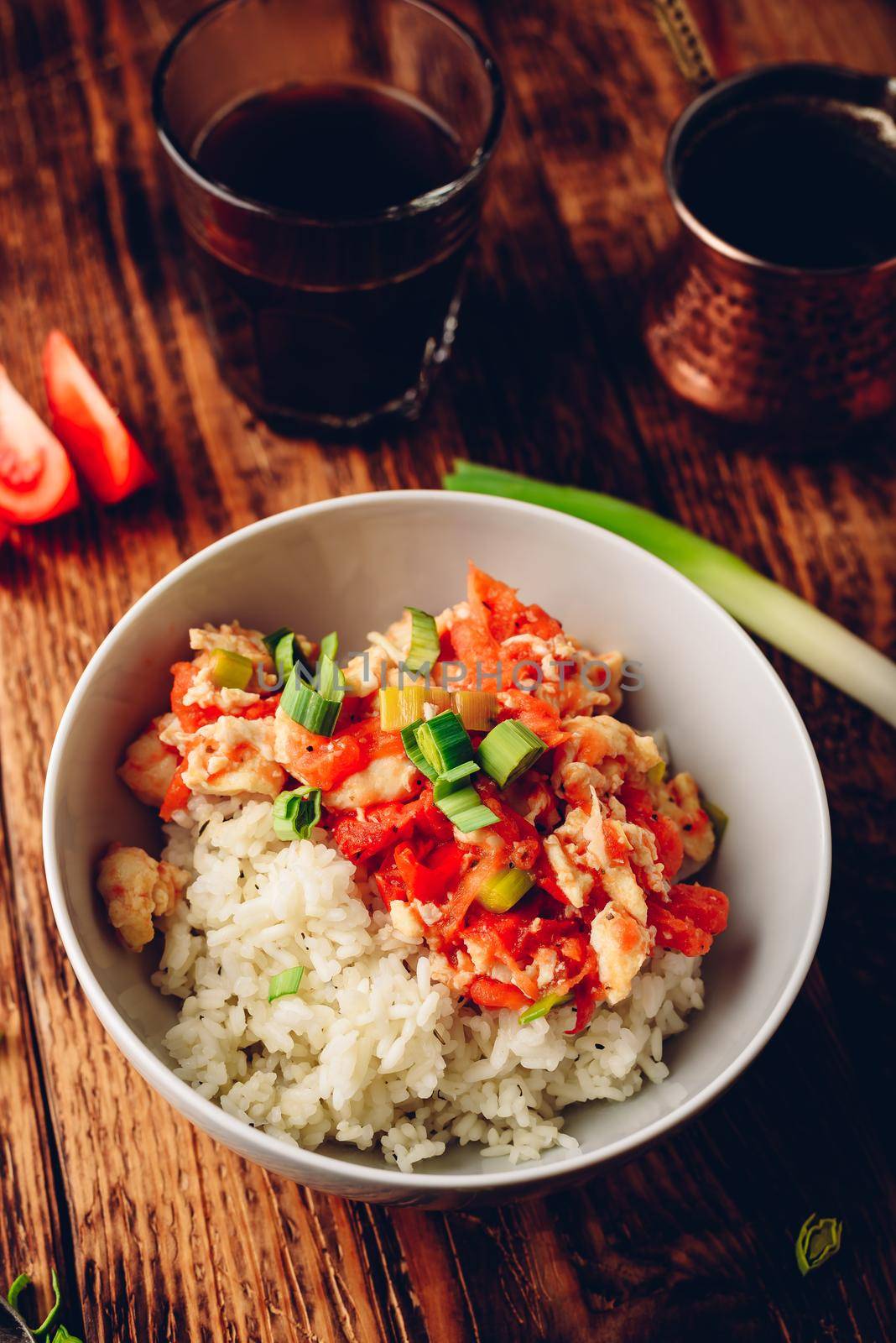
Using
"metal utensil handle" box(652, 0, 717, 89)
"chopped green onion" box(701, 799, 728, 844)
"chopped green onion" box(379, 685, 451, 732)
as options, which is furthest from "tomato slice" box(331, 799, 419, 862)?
"metal utensil handle" box(652, 0, 717, 89)

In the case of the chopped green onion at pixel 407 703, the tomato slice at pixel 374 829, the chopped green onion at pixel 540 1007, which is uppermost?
the chopped green onion at pixel 407 703

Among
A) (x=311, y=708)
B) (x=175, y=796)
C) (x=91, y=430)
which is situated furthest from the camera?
(x=91, y=430)

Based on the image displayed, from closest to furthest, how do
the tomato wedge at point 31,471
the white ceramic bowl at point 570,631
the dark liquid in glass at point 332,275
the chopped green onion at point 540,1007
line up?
the white ceramic bowl at point 570,631
the chopped green onion at point 540,1007
the dark liquid in glass at point 332,275
the tomato wedge at point 31,471

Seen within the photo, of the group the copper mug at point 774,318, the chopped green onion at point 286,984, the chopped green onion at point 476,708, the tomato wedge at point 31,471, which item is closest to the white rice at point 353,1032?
the chopped green onion at point 286,984

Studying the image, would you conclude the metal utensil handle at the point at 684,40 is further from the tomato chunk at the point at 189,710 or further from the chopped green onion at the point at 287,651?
the tomato chunk at the point at 189,710

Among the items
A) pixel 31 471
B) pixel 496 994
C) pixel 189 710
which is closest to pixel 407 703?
pixel 189 710

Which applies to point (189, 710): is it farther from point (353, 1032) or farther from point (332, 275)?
point (332, 275)

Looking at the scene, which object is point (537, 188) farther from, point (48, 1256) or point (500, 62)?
point (48, 1256)
